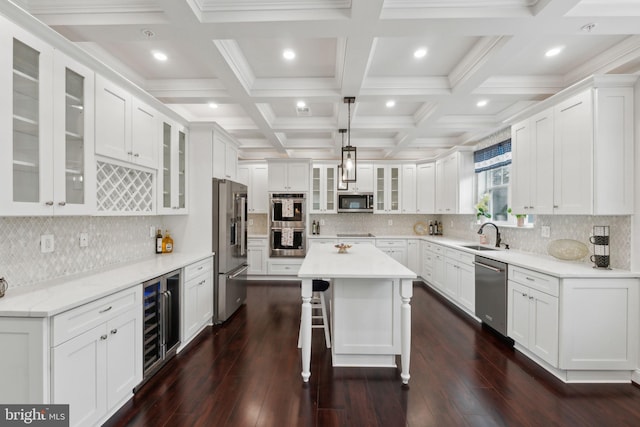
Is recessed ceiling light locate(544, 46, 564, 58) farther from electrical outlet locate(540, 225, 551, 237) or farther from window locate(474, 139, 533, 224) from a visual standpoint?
electrical outlet locate(540, 225, 551, 237)

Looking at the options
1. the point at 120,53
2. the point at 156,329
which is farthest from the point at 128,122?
the point at 156,329

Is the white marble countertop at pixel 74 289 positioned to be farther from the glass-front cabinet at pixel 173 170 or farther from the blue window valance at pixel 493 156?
the blue window valance at pixel 493 156

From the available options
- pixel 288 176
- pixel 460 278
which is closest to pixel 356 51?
pixel 460 278

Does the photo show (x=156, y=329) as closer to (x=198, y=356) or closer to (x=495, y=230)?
(x=198, y=356)

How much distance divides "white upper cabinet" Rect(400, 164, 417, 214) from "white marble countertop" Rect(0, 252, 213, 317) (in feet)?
15.4

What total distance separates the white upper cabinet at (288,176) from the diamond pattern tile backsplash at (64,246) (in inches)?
119

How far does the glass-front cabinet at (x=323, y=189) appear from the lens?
20.6ft

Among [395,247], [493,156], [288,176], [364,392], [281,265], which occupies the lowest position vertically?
[364,392]

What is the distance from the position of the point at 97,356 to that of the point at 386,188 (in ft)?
18.0

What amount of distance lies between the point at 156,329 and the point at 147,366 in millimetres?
283

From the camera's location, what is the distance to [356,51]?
235 centimetres

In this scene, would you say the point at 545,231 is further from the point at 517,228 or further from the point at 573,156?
the point at 573,156

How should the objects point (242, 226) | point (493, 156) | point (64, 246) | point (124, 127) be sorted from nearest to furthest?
point (64, 246)
point (124, 127)
point (242, 226)
point (493, 156)

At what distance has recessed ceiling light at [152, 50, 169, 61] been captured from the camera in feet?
8.77
